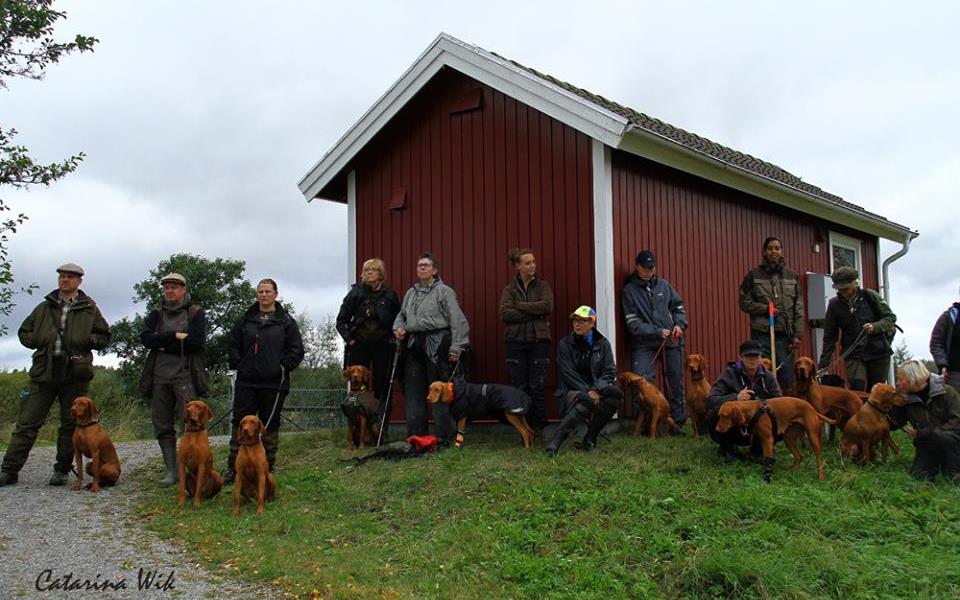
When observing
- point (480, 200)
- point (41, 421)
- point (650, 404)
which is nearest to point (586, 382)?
point (650, 404)

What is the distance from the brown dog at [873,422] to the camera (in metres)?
6.05

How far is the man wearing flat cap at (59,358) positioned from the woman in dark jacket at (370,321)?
90.0 inches

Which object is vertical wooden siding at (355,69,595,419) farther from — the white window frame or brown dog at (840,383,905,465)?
the white window frame

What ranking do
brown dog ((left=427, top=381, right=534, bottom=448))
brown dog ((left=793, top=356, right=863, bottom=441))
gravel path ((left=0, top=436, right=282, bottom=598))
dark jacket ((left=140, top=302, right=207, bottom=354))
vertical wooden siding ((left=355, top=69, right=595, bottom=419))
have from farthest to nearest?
vertical wooden siding ((left=355, top=69, right=595, bottom=419)) → brown dog ((left=427, top=381, right=534, bottom=448)) → dark jacket ((left=140, top=302, right=207, bottom=354)) → brown dog ((left=793, top=356, right=863, bottom=441)) → gravel path ((left=0, top=436, right=282, bottom=598))

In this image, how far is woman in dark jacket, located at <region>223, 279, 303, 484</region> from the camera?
6.93m

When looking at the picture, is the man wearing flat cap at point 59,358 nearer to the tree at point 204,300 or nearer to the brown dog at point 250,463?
the brown dog at point 250,463

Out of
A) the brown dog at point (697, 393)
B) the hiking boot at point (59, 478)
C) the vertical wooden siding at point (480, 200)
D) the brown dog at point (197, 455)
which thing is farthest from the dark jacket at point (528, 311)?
the hiking boot at point (59, 478)

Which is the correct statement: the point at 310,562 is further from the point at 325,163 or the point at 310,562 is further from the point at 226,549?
the point at 325,163

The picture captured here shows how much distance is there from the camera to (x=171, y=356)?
7.00 meters

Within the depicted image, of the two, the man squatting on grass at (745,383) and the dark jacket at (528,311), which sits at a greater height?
the dark jacket at (528,311)

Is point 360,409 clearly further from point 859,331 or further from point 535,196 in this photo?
point 859,331

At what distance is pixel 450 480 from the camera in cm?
624

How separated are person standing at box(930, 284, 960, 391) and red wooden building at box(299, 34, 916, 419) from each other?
269 centimetres

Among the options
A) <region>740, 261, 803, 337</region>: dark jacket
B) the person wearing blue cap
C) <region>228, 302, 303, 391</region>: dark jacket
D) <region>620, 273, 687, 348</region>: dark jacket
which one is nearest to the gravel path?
<region>228, 302, 303, 391</region>: dark jacket
